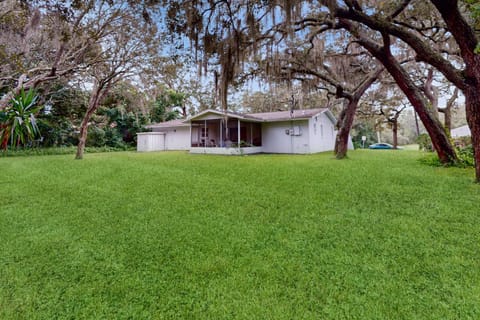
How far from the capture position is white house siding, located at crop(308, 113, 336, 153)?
47.1 ft

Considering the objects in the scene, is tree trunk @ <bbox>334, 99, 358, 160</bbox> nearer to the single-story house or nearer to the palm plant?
the single-story house

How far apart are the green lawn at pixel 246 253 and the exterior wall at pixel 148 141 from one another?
13.0m

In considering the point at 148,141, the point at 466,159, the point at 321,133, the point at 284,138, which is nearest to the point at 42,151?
the point at 148,141

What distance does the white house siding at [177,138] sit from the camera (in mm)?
18673

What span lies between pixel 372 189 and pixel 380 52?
4015 mm

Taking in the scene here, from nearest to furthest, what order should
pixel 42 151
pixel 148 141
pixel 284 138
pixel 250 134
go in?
pixel 284 138, pixel 42 151, pixel 250 134, pixel 148 141

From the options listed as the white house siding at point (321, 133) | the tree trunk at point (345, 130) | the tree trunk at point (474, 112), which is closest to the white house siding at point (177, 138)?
the white house siding at point (321, 133)

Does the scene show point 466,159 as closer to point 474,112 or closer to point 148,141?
point 474,112

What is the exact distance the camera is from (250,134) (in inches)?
634

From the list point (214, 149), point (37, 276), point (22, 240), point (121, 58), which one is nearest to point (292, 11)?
point (37, 276)

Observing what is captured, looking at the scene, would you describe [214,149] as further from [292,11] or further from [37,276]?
[37,276]

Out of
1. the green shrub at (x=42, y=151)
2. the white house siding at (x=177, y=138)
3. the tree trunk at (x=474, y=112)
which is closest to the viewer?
the tree trunk at (x=474, y=112)

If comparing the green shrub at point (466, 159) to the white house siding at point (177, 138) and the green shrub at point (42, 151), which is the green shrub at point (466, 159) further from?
the green shrub at point (42, 151)

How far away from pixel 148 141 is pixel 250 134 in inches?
314
